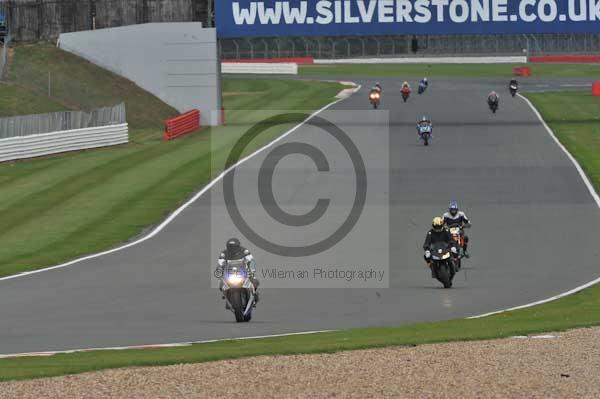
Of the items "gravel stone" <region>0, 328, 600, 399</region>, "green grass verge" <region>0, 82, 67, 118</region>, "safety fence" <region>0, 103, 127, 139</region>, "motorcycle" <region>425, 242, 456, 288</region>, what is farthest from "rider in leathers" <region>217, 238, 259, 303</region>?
"green grass verge" <region>0, 82, 67, 118</region>

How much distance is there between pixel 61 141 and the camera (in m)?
54.3

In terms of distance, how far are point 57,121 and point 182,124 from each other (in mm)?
11593

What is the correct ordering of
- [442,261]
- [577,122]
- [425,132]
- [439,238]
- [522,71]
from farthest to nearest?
[522,71] < [577,122] < [425,132] < [439,238] < [442,261]

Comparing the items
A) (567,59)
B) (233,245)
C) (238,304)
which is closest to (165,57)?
(233,245)

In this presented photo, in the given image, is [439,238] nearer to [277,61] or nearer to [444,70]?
[444,70]

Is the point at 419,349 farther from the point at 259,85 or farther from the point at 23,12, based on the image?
the point at 259,85

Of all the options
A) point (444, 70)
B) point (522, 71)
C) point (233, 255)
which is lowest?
point (233, 255)

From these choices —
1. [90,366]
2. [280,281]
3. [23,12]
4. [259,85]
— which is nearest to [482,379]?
[90,366]

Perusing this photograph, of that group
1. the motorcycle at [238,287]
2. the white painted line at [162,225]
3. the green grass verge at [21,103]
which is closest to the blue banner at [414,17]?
the white painted line at [162,225]

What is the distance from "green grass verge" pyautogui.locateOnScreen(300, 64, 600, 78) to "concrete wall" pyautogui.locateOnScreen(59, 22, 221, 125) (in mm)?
43510

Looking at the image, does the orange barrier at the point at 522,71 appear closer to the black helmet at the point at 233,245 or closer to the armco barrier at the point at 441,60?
the armco barrier at the point at 441,60

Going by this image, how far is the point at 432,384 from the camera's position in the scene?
14.5 m

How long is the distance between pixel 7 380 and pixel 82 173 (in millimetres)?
32779

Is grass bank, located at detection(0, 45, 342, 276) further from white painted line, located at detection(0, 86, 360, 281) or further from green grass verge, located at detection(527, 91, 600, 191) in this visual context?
green grass verge, located at detection(527, 91, 600, 191)
